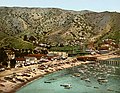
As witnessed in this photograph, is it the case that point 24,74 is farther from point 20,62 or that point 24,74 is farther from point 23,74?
point 20,62

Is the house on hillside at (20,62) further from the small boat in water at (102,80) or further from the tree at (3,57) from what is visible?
the small boat in water at (102,80)

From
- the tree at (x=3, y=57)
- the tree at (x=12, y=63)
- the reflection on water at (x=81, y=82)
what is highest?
the tree at (x=3, y=57)

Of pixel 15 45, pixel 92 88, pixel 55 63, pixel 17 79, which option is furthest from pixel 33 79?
pixel 15 45

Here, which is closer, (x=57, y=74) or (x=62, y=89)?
(x=62, y=89)

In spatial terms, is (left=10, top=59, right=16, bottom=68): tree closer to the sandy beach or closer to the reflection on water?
the sandy beach

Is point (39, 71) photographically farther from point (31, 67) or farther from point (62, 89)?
point (62, 89)

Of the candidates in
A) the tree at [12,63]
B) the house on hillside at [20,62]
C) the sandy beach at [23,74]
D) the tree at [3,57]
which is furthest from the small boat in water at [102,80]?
the house on hillside at [20,62]
